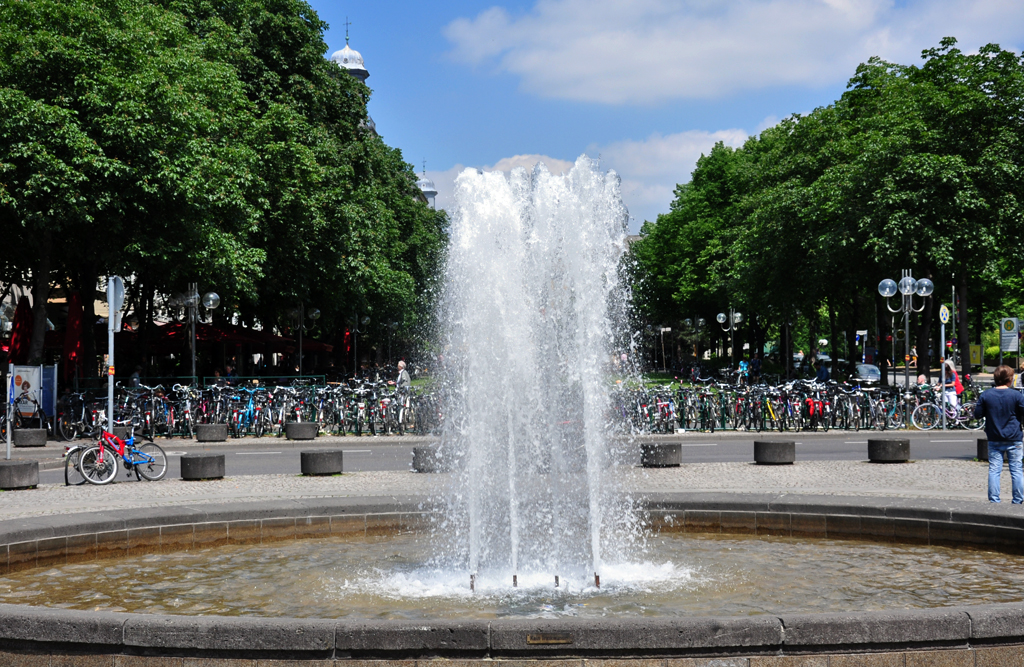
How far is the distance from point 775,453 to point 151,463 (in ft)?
34.7

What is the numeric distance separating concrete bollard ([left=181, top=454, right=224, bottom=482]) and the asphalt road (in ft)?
4.51

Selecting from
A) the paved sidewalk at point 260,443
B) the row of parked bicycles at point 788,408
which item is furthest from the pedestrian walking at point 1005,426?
the paved sidewalk at point 260,443

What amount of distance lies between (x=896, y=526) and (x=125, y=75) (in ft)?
73.8

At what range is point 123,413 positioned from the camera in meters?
24.9

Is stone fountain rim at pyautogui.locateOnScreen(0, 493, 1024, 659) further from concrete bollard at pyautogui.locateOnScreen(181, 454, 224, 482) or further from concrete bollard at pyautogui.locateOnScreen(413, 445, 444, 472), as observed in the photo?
concrete bollard at pyautogui.locateOnScreen(413, 445, 444, 472)

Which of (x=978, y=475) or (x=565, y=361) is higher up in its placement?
(x=565, y=361)

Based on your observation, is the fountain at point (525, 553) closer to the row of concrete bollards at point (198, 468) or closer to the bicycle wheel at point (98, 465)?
the row of concrete bollards at point (198, 468)

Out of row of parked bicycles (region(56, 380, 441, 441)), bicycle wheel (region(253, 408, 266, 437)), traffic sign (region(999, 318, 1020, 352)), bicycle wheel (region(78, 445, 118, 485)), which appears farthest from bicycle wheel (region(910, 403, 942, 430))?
bicycle wheel (region(78, 445, 118, 485))

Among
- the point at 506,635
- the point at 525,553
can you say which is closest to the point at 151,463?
the point at 525,553

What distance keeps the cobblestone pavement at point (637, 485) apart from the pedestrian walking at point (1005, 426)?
73 centimetres

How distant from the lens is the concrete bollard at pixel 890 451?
16.7 metres

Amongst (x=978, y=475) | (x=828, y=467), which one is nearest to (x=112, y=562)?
(x=828, y=467)

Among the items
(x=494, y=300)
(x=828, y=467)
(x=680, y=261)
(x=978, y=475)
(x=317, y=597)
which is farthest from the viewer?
(x=680, y=261)

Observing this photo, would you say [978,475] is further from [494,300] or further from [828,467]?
[494,300]
